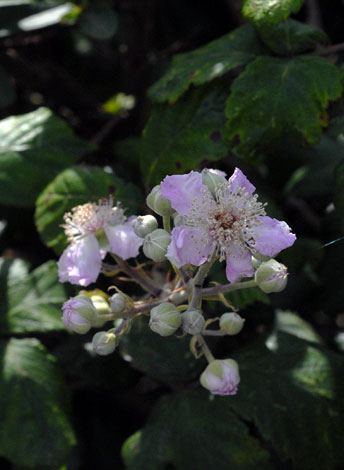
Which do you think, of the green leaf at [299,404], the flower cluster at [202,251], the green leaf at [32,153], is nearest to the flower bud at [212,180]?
the flower cluster at [202,251]

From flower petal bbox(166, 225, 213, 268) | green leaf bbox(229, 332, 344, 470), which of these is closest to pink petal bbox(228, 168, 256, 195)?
flower petal bbox(166, 225, 213, 268)

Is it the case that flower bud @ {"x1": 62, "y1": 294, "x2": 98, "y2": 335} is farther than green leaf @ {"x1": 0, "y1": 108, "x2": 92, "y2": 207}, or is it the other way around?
green leaf @ {"x1": 0, "y1": 108, "x2": 92, "y2": 207}

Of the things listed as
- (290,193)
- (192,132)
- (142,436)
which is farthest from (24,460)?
(290,193)

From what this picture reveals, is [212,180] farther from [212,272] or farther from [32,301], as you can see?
[32,301]

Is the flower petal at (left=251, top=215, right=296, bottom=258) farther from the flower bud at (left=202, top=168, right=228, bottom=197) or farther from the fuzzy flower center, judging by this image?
the fuzzy flower center

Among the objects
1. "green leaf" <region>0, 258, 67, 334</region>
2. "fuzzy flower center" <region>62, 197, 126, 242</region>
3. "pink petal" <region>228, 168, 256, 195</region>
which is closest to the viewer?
"pink petal" <region>228, 168, 256, 195</region>

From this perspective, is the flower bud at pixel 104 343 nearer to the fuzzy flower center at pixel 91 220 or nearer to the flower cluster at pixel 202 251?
the flower cluster at pixel 202 251

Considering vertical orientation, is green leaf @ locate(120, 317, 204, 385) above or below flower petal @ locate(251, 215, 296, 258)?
below
